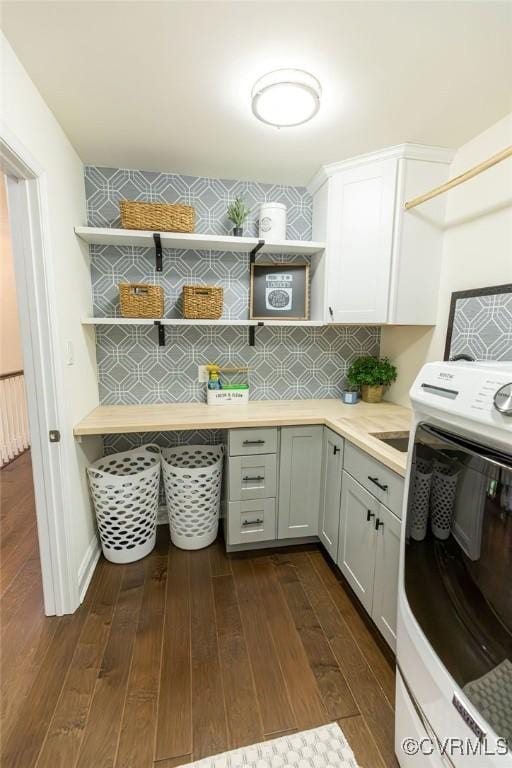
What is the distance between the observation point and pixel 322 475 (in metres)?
2.07

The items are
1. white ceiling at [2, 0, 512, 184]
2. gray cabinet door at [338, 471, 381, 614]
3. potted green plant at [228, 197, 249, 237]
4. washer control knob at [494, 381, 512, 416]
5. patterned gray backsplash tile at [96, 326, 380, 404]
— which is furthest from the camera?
patterned gray backsplash tile at [96, 326, 380, 404]

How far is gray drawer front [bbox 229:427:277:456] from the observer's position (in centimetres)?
195

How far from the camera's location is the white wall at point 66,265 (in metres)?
1.25

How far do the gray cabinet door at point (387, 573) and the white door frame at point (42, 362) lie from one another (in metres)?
1.44

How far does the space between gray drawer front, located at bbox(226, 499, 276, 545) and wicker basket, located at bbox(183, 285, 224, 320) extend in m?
1.14

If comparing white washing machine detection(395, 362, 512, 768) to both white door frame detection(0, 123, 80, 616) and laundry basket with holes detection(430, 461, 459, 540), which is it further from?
white door frame detection(0, 123, 80, 616)

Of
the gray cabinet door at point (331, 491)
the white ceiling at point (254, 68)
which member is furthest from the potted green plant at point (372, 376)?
the white ceiling at point (254, 68)

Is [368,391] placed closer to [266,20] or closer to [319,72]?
[319,72]

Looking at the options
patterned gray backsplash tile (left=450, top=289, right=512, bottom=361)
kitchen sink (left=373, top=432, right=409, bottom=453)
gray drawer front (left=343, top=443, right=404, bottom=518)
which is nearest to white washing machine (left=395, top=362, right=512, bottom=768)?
gray drawer front (left=343, top=443, right=404, bottom=518)

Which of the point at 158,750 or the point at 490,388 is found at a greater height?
the point at 490,388

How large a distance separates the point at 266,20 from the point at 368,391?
1950 millimetres

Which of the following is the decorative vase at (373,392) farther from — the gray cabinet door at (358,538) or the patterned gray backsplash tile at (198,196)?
the patterned gray backsplash tile at (198,196)

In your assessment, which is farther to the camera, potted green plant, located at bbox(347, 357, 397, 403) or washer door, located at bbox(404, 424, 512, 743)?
potted green plant, located at bbox(347, 357, 397, 403)

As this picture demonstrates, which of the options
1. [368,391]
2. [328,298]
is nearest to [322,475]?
[368,391]
